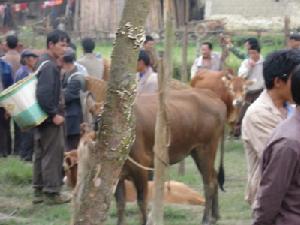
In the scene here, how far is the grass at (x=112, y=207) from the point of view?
10.1 metres

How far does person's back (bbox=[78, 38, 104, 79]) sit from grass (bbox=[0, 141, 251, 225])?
68.0 inches

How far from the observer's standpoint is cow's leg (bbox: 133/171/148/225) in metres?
9.54

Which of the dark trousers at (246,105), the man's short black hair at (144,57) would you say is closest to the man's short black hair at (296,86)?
the man's short black hair at (144,57)

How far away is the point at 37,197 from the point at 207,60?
19.7 ft

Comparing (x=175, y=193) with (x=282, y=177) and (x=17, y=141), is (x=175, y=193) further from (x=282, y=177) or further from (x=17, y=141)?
(x=282, y=177)

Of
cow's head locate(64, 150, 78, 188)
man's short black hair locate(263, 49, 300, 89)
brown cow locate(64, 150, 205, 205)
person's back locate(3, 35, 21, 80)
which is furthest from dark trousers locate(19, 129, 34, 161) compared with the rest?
man's short black hair locate(263, 49, 300, 89)

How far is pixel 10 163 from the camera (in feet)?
45.6

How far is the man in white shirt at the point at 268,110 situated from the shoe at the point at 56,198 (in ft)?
18.0

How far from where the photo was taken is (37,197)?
37.3 feet

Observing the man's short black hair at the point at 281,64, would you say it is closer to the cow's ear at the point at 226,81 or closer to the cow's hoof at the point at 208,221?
the cow's hoof at the point at 208,221

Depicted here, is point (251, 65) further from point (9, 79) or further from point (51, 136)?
point (51, 136)

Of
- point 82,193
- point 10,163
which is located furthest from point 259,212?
point 10,163

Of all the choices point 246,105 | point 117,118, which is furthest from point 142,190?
point 246,105

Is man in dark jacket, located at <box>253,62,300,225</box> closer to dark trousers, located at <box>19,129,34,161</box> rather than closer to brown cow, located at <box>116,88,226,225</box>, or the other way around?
brown cow, located at <box>116,88,226,225</box>
